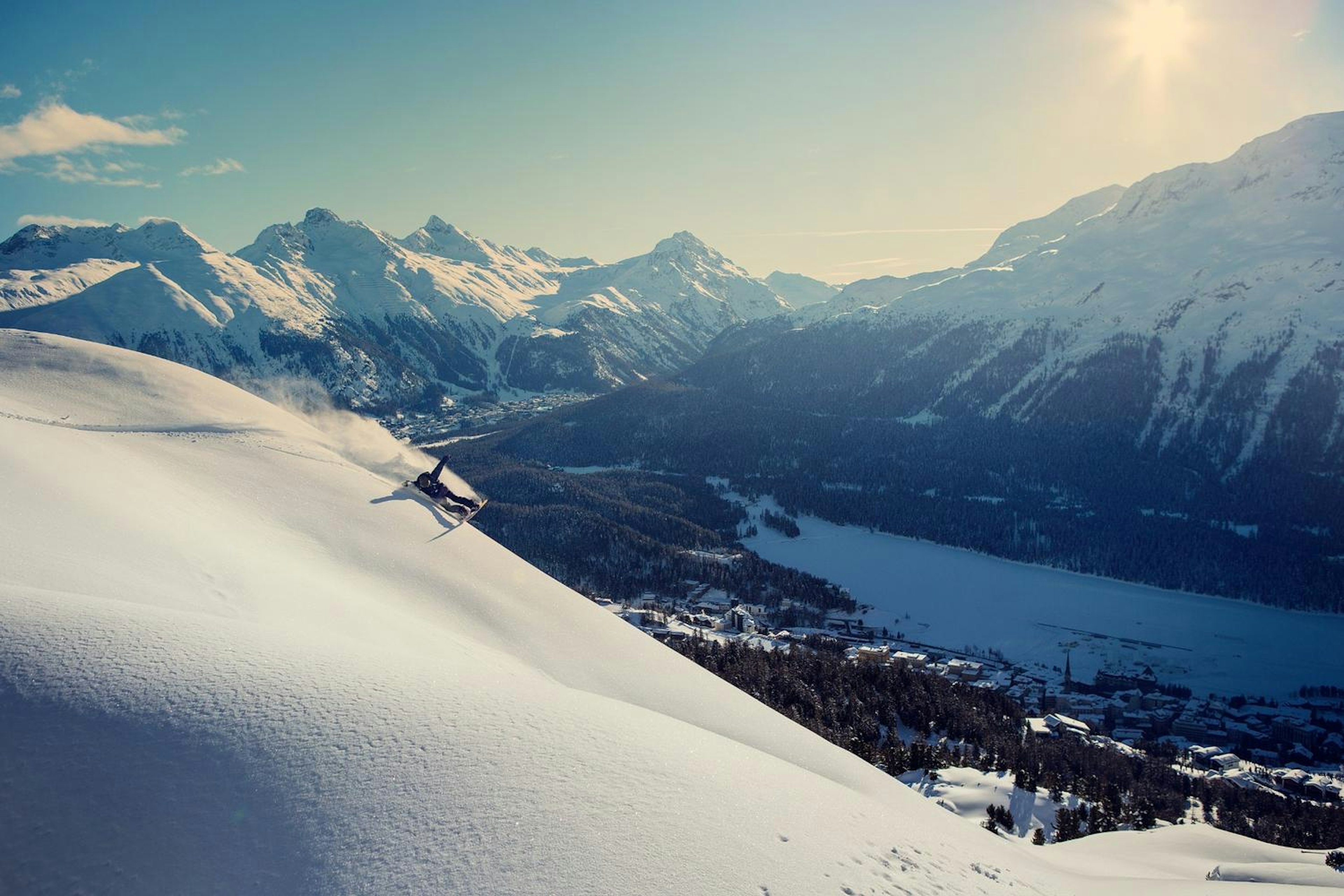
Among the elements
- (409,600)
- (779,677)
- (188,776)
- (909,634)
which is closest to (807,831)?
(188,776)

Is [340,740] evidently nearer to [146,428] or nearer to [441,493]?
[146,428]

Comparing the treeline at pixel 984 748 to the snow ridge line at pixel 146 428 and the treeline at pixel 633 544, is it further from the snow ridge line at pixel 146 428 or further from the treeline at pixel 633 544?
the treeline at pixel 633 544

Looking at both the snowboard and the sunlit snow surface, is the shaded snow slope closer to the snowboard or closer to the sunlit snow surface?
the sunlit snow surface

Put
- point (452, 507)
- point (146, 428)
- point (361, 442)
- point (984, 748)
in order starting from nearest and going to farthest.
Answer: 1. point (146, 428)
2. point (452, 507)
3. point (361, 442)
4. point (984, 748)

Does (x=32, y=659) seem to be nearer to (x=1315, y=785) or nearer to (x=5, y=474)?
(x=5, y=474)

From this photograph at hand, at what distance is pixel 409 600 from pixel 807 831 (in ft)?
53.0

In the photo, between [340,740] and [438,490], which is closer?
[340,740]

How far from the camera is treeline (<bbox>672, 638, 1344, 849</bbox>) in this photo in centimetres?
5209

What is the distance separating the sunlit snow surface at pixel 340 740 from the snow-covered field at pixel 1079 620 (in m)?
105

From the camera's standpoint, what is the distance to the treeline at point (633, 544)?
130250 millimetres

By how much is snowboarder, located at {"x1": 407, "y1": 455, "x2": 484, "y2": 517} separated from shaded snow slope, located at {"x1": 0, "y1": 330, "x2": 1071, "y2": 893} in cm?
867

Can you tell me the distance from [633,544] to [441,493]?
377 feet

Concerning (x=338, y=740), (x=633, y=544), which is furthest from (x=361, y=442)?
(x=633, y=544)

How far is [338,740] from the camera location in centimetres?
1209
